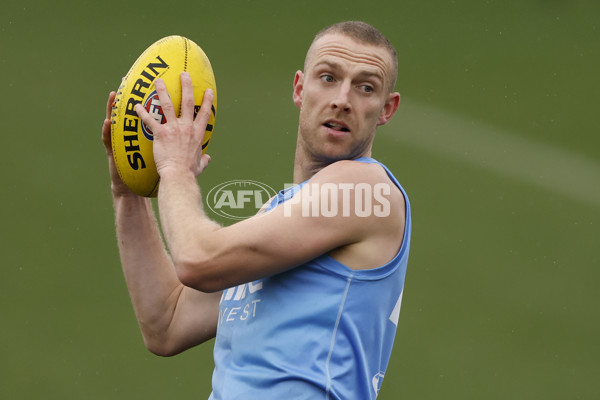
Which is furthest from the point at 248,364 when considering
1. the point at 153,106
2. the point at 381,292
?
the point at 153,106

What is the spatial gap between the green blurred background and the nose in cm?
178

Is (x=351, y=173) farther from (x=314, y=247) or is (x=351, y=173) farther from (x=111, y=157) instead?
(x=111, y=157)

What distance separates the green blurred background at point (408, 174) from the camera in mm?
3400

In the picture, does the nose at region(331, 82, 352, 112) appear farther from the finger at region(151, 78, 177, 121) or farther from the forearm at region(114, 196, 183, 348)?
the forearm at region(114, 196, 183, 348)

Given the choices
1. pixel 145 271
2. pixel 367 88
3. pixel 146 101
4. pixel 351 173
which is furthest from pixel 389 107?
pixel 145 271

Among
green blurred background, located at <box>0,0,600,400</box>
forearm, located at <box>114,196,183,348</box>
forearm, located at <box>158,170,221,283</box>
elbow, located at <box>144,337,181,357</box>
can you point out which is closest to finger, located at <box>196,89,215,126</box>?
forearm, located at <box>158,170,221,283</box>

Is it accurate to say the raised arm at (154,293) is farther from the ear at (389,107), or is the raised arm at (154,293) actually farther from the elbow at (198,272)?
the ear at (389,107)

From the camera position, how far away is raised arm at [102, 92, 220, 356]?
1976mm

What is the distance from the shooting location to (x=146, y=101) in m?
1.74

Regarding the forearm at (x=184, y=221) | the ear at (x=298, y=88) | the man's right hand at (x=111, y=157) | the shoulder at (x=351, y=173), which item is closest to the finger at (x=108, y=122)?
the man's right hand at (x=111, y=157)

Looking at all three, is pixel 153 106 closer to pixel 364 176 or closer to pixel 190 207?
pixel 190 207

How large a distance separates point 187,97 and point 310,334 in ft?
1.77

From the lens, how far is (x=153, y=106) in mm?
1729

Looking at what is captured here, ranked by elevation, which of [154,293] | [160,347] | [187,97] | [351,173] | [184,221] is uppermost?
[187,97]
